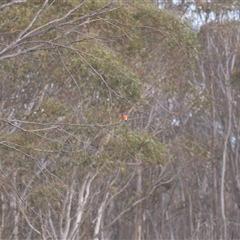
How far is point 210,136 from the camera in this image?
25047 millimetres

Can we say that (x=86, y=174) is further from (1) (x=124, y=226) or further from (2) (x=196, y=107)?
(1) (x=124, y=226)

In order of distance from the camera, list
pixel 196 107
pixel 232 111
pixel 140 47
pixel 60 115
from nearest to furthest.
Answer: pixel 60 115 → pixel 140 47 → pixel 196 107 → pixel 232 111

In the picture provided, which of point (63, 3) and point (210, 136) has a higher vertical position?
point (210, 136)

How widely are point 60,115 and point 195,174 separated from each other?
1335cm

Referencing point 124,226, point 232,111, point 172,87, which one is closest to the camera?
point 172,87

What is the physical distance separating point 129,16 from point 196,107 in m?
7.33

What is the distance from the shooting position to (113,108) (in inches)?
571

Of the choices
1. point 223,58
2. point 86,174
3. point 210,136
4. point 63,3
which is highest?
point 223,58

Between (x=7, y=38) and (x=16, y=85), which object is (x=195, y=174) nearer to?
(x=16, y=85)

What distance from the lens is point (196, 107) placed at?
21938 millimetres

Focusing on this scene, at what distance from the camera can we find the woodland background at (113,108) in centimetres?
1129

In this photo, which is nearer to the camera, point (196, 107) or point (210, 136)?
point (196, 107)

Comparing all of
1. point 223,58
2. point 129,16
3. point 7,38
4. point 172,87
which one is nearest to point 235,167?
point 223,58

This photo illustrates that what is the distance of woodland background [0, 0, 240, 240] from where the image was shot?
37.0 ft
